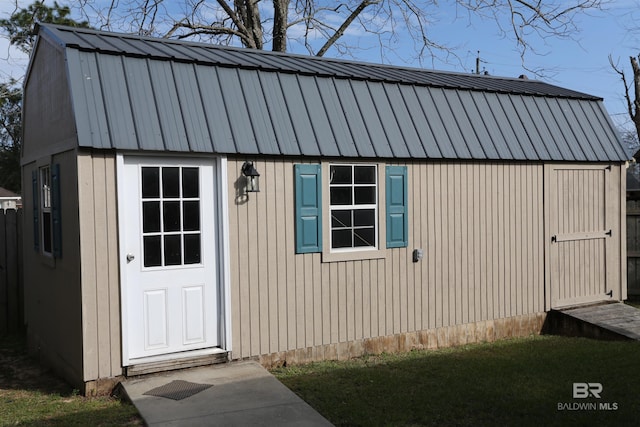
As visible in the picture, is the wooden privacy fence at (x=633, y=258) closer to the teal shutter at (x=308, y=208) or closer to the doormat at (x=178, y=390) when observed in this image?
the teal shutter at (x=308, y=208)

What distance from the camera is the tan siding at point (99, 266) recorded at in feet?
18.0

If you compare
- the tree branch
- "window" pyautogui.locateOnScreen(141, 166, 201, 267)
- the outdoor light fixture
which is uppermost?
the tree branch

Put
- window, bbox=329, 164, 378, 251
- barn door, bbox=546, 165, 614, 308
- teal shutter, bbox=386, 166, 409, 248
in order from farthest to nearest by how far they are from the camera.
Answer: barn door, bbox=546, 165, 614, 308, teal shutter, bbox=386, 166, 409, 248, window, bbox=329, 164, 378, 251

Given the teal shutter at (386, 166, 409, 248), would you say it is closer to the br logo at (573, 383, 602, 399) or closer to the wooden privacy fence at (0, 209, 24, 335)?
the br logo at (573, 383, 602, 399)

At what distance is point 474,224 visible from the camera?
781cm

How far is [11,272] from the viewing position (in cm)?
909

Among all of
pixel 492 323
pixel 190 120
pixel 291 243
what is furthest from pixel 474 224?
pixel 190 120

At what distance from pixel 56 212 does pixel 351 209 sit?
311 cm

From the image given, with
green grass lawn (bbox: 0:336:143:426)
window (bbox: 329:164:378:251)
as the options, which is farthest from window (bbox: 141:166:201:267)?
window (bbox: 329:164:378:251)

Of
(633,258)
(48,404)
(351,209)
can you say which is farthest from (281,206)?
(633,258)

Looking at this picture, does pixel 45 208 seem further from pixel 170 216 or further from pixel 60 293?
pixel 170 216

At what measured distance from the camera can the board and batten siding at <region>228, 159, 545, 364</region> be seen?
6359 mm

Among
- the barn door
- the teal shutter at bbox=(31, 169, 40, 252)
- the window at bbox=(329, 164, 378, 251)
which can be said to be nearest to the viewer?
the window at bbox=(329, 164, 378, 251)

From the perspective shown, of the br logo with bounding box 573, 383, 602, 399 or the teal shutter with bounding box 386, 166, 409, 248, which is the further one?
the teal shutter with bounding box 386, 166, 409, 248
